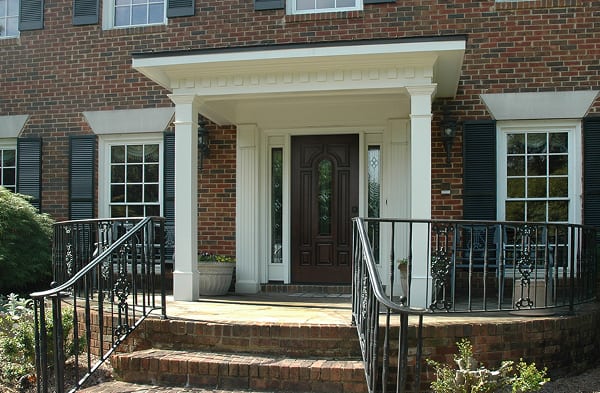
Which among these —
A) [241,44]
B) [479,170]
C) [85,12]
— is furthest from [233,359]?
[85,12]

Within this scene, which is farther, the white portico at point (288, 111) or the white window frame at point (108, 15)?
the white window frame at point (108, 15)

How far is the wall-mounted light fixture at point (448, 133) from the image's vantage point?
26.4ft

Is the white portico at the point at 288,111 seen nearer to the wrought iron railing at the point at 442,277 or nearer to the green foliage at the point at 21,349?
the wrought iron railing at the point at 442,277

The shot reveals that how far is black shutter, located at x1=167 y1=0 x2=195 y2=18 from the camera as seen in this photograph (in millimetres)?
8938

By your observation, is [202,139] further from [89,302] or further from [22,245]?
[89,302]

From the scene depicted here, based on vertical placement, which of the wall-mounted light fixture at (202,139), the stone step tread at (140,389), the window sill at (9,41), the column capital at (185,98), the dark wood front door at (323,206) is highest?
the window sill at (9,41)

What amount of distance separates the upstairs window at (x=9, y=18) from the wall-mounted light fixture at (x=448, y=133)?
6.37 metres

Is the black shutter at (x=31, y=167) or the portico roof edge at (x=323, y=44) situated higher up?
the portico roof edge at (x=323, y=44)

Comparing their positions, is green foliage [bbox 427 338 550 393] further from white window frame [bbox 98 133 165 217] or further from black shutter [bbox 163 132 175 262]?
white window frame [bbox 98 133 165 217]

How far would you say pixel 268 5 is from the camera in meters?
8.70

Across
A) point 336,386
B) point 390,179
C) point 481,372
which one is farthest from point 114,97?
point 481,372

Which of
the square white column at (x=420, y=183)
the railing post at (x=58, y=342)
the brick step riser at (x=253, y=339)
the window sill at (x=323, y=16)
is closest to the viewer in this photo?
the railing post at (x=58, y=342)

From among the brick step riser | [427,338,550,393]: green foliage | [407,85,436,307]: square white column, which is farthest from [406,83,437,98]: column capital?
[427,338,550,393]: green foliage

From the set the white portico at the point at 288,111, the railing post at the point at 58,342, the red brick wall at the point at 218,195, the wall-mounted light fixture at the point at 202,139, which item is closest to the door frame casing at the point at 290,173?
the white portico at the point at 288,111
